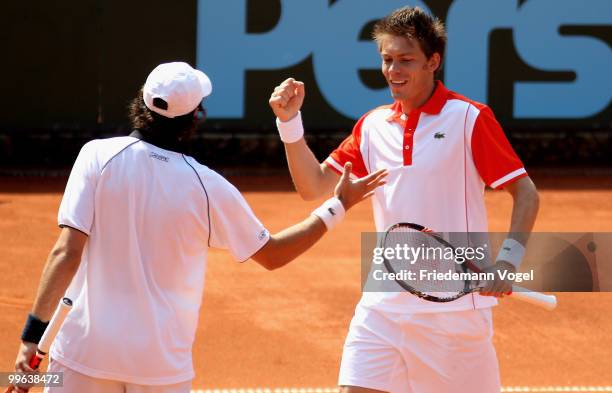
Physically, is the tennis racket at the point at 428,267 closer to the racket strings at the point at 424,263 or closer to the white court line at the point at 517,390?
the racket strings at the point at 424,263

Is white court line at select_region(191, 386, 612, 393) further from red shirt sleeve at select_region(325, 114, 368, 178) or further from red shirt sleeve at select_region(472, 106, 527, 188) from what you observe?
red shirt sleeve at select_region(472, 106, 527, 188)

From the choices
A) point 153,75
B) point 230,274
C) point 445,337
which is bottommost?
point 230,274

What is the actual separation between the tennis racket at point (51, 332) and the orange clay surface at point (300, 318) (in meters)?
2.86

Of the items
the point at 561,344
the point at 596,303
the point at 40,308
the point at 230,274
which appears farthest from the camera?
the point at 230,274

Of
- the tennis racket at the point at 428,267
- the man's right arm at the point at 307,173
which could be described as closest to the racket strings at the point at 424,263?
the tennis racket at the point at 428,267

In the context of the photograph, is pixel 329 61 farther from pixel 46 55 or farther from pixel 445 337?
pixel 445 337

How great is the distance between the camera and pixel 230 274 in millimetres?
9555

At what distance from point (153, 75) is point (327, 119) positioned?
1127cm

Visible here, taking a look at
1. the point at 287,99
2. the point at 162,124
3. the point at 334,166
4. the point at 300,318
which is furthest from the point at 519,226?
the point at 300,318

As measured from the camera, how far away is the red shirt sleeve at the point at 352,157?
16.1 ft

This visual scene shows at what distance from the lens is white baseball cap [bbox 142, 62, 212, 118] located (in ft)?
12.9

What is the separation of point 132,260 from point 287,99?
134 cm

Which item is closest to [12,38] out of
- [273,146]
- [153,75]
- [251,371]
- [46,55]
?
[46,55]

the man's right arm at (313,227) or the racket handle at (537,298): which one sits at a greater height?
the man's right arm at (313,227)
